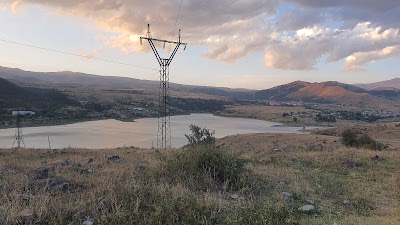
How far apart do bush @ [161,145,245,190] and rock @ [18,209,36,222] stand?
390 cm

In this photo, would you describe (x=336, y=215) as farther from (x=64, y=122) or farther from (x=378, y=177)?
(x=64, y=122)

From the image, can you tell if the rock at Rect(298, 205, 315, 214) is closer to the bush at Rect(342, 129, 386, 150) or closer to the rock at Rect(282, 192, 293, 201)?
the rock at Rect(282, 192, 293, 201)

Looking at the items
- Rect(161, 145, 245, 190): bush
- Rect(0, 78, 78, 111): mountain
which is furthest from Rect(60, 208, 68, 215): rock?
Rect(0, 78, 78, 111): mountain

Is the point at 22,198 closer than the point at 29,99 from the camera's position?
A: Yes

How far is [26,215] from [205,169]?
15.5 feet

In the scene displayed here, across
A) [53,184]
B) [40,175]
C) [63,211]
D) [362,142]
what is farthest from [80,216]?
[362,142]

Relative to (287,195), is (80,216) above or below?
above

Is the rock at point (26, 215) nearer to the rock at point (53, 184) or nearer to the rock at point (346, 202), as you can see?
the rock at point (53, 184)

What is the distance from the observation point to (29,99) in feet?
357

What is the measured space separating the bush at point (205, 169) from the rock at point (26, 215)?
12.8 feet

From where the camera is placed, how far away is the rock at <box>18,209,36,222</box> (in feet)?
17.1

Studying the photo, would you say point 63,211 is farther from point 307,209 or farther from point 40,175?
point 307,209

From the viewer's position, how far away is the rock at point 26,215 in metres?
5.21

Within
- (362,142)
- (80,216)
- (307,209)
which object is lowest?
(362,142)
